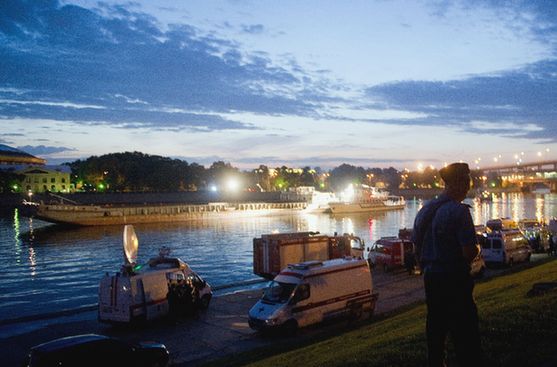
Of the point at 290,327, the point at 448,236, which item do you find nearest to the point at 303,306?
the point at 290,327

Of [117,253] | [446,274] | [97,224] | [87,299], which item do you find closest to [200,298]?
[87,299]

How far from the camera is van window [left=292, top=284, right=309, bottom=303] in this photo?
17984mm

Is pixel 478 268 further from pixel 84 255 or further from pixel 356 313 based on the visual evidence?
pixel 84 255

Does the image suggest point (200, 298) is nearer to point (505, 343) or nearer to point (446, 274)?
point (505, 343)

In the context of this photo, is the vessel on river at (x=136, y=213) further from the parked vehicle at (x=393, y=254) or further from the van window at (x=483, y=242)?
the van window at (x=483, y=242)

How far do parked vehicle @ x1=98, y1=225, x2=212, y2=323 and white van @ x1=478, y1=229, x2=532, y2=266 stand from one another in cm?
2053

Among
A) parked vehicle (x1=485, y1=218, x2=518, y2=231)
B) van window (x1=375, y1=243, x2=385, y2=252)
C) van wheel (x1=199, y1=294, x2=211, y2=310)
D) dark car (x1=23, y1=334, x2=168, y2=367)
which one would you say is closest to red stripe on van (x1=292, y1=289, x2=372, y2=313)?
van wheel (x1=199, y1=294, x2=211, y2=310)

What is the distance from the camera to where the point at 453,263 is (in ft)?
18.2

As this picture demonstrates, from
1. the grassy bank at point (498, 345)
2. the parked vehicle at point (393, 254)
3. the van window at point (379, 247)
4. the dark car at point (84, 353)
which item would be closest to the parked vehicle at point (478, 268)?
the parked vehicle at point (393, 254)

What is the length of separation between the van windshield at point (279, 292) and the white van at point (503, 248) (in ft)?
64.2

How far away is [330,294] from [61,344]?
34.1 ft

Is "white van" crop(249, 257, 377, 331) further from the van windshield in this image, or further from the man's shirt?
the man's shirt

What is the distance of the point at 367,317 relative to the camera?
2025 centimetres

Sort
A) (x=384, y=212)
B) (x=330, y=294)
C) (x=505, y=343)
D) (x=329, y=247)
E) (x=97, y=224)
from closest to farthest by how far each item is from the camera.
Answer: (x=505, y=343) < (x=330, y=294) < (x=329, y=247) < (x=97, y=224) < (x=384, y=212)
